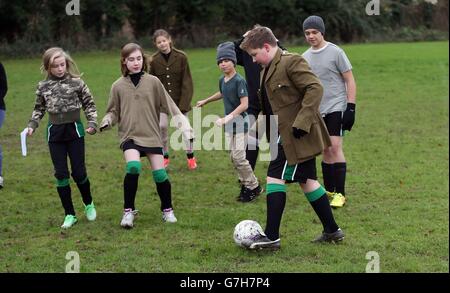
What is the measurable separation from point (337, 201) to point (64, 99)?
2.95m

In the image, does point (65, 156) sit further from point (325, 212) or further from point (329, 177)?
point (329, 177)

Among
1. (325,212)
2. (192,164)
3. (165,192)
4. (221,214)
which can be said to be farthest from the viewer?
(192,164)

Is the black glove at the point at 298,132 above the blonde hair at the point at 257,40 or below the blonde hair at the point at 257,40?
below

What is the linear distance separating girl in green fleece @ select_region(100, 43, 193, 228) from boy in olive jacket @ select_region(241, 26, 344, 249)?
1259mm

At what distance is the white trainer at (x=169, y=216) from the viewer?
23.3 feet

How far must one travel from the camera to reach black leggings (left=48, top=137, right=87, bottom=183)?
6945 mm

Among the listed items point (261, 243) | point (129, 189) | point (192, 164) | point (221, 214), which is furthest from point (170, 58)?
point (261, 243)

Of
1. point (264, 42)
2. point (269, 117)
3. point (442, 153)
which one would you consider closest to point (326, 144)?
point (269, 117)

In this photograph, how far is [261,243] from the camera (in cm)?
587

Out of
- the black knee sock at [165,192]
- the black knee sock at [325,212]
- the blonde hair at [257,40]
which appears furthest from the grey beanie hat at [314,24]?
the black knee sock at [165,192]

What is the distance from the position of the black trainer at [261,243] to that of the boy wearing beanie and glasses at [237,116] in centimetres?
202

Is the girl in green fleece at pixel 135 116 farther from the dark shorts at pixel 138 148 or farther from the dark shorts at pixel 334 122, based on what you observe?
the dark shorts at pixel 334 122

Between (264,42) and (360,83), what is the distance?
16.3 metres
